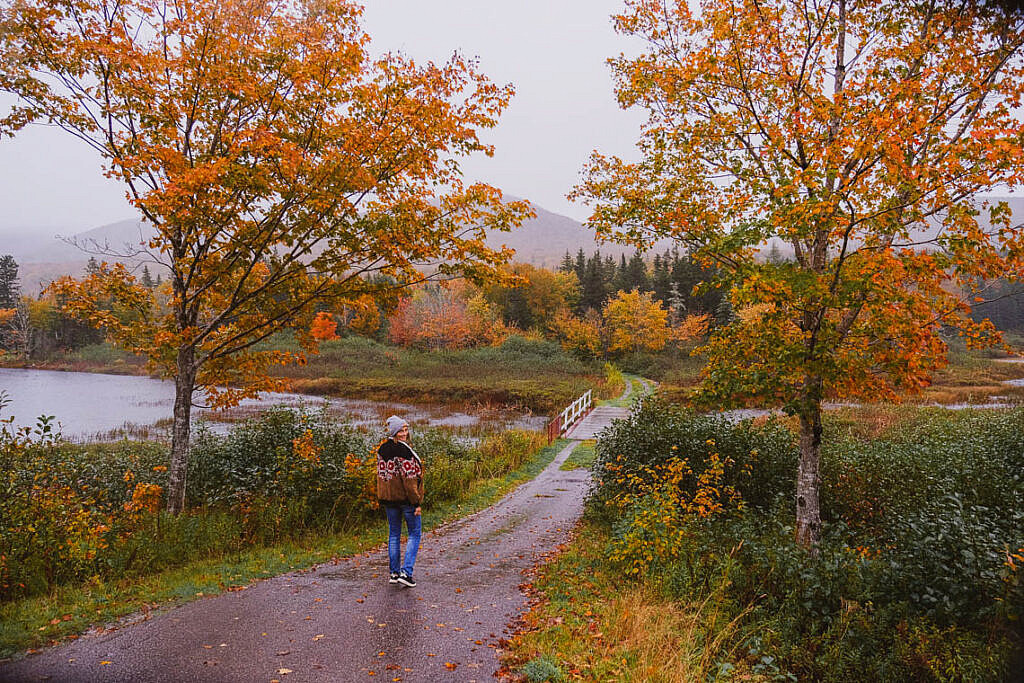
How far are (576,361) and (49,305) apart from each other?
149ft

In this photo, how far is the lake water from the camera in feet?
68.6

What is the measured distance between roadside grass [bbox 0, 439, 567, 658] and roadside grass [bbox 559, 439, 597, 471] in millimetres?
7981

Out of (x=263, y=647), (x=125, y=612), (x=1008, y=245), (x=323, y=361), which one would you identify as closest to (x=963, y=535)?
(x=1008, y=245)

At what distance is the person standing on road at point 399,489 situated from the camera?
6.07 metres

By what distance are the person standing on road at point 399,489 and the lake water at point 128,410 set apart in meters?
13.7

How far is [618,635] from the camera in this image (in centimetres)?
482

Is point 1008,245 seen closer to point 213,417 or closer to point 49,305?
point 49,305

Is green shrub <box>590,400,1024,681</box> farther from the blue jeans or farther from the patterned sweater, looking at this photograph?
the patterned sweater

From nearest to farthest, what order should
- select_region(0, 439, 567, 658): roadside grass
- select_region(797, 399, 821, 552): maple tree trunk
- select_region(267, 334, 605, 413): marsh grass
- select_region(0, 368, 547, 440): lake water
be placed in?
select_region(0, 439, 567, 658): roadside grass < select_region(797, 399, 821, 552): maple tree trunk < select_region(0, 368, 547, 440): lake water < select_region(267, 334, 605, 413): marsh grass

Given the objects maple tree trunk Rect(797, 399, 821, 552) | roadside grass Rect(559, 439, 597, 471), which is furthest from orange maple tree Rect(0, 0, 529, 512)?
roadside grass Rect(559, 439, 597, 471)

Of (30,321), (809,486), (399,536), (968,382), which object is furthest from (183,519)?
(968,382)

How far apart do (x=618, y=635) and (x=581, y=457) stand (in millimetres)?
12837

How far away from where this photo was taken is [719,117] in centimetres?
Result: 776

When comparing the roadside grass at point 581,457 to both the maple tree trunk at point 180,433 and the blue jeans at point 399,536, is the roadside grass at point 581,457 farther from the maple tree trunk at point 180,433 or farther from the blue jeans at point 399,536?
the maple tree trunk at point 180,433
